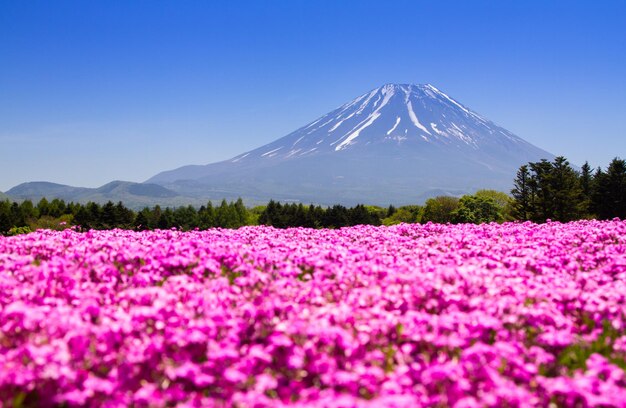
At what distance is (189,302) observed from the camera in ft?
21.5

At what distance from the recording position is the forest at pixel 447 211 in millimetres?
70562

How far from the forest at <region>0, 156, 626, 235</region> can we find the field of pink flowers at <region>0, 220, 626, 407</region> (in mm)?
50711

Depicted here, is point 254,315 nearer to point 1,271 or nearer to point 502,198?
point 1,271

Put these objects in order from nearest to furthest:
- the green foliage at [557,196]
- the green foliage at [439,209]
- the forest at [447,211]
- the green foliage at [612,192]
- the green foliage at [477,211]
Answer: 1. the green foliage at [612,192]
2. the forest at [447,211]
3. the green foliage at [557,196]
4. the green foliage at [477,211]
5. the green foliage at [439,209]

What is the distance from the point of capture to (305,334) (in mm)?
5922

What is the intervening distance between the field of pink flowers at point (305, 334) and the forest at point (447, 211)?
50.7m

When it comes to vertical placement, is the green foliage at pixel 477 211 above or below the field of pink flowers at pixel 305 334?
above

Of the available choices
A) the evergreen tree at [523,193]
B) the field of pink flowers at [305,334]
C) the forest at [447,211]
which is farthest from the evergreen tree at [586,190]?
the field of pink flowers at [305,334]

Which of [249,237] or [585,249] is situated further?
[249,237]

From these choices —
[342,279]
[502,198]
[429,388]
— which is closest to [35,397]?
[429,388]

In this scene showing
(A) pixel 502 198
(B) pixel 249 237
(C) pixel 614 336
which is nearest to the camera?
(C) pixel 614 336

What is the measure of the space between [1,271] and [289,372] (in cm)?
541

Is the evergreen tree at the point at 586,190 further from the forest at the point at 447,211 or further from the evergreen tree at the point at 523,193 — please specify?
the evergreen tree at the point at 523,193

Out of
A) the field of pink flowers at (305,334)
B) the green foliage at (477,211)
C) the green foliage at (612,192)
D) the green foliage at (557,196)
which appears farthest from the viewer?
the green foliage at (477,211)
